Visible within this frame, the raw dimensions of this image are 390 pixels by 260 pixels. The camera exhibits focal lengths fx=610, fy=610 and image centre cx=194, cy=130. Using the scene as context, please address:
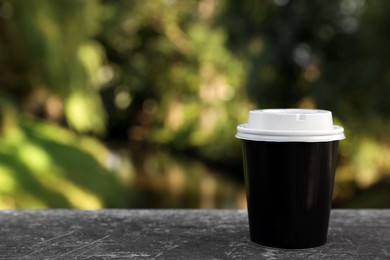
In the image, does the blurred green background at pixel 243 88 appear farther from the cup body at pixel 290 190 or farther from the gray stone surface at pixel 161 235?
the cup body at pixel 290 190

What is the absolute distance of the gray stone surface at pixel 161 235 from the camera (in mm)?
1133

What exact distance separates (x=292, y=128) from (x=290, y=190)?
0.39 feet

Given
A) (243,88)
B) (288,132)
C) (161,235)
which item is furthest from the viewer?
(243,88)

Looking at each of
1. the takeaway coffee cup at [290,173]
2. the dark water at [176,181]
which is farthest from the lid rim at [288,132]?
the dark water at [176,181]

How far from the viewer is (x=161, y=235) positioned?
50.2 inches

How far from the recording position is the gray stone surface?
113 centimetres

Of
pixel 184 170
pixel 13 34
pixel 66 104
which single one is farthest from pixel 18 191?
pixel 184 170

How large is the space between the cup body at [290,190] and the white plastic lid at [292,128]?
1cm

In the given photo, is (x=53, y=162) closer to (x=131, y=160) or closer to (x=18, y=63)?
(x=18, y=63)

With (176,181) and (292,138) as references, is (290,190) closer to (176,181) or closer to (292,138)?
(292,138)

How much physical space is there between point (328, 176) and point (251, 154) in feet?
0.52

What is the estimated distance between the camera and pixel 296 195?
46.5 inches

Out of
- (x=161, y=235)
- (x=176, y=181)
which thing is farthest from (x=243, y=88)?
(x=161, y=235)

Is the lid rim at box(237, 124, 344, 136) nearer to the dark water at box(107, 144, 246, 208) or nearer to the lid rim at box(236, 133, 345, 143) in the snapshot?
the lid rim at box(236, 133, 345, 143)
